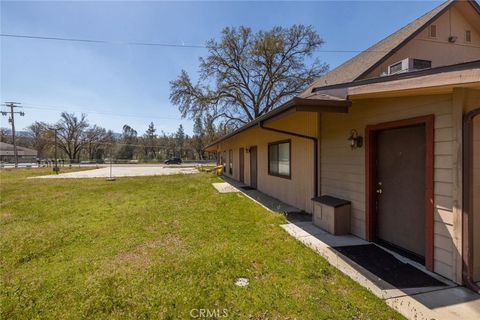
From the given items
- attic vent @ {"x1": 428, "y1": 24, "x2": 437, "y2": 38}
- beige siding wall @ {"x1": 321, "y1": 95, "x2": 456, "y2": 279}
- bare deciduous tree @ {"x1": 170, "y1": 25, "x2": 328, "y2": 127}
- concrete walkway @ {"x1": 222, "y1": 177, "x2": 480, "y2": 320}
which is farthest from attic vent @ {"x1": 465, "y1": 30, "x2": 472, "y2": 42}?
bare deciduous tree @ {"x1": 170, "y1": 25, "x2": 328, "y2": 127}

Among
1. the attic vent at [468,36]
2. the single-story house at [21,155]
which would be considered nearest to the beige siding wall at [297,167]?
the attic vent at [468,36]

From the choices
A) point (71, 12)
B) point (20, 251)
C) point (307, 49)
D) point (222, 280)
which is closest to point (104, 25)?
point (71, 12)

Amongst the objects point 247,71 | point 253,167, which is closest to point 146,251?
point 253,167

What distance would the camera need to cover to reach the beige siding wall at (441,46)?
229 inches

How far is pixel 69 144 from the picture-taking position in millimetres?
51844

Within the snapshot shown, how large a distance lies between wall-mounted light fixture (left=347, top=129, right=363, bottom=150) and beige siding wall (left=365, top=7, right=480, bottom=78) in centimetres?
222

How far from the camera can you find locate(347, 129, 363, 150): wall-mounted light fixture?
425 centimetres

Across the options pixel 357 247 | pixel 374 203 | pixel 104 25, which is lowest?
pixel 357 247

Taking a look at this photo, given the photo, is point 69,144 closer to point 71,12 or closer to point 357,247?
point 71,12

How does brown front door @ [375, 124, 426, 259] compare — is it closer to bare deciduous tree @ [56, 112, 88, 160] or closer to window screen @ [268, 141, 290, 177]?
window screen @ [268, 141, 290, 177]

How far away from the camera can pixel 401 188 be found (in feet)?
11.8

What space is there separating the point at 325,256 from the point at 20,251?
469cm

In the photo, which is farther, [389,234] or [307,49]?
[307,49]

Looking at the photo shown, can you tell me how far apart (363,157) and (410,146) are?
0.80 m
